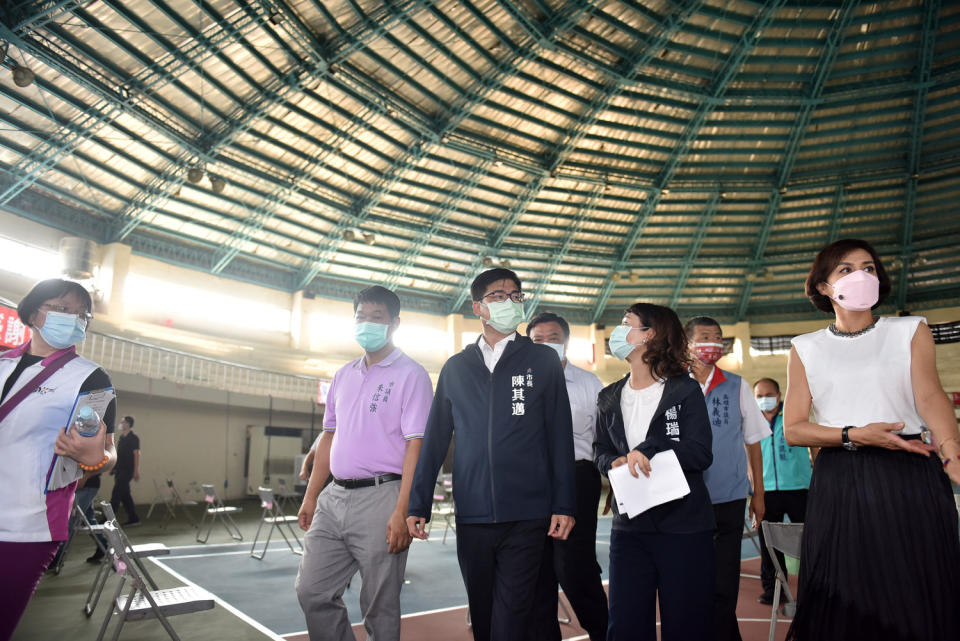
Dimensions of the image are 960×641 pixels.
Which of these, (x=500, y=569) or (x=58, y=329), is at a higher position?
(x=58, y=329)

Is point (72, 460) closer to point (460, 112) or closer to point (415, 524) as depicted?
point (415, 524)

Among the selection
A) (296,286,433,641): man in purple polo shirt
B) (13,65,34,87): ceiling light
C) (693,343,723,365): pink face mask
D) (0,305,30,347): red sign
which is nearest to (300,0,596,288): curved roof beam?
(13,65,34,87): ceiling light

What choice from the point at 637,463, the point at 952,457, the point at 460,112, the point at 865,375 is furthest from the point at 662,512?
the point at 460,112

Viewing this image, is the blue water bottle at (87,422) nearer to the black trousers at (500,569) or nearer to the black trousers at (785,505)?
the black trousers at (500,569)

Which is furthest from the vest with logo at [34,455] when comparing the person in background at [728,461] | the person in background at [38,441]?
the person in background at [728,461]

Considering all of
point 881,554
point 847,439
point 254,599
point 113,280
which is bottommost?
point 254,599

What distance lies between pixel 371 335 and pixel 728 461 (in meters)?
2.32

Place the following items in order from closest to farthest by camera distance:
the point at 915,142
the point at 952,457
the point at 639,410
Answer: the point at 952,457
the point at 639,410
the point at 915,142

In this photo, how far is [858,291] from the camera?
213 cm

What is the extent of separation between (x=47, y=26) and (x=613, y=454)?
15.5 metres

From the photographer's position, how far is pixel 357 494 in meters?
2.97

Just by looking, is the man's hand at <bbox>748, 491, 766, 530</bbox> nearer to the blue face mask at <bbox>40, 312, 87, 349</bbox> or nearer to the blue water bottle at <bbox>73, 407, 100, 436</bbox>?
the blue water bottle at <bbox>73, 407, 100, 436</bbox>

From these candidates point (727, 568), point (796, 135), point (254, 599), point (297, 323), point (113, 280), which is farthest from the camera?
point (297, 323)

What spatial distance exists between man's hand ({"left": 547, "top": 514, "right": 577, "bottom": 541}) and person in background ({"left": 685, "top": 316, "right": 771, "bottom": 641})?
5.14ft
